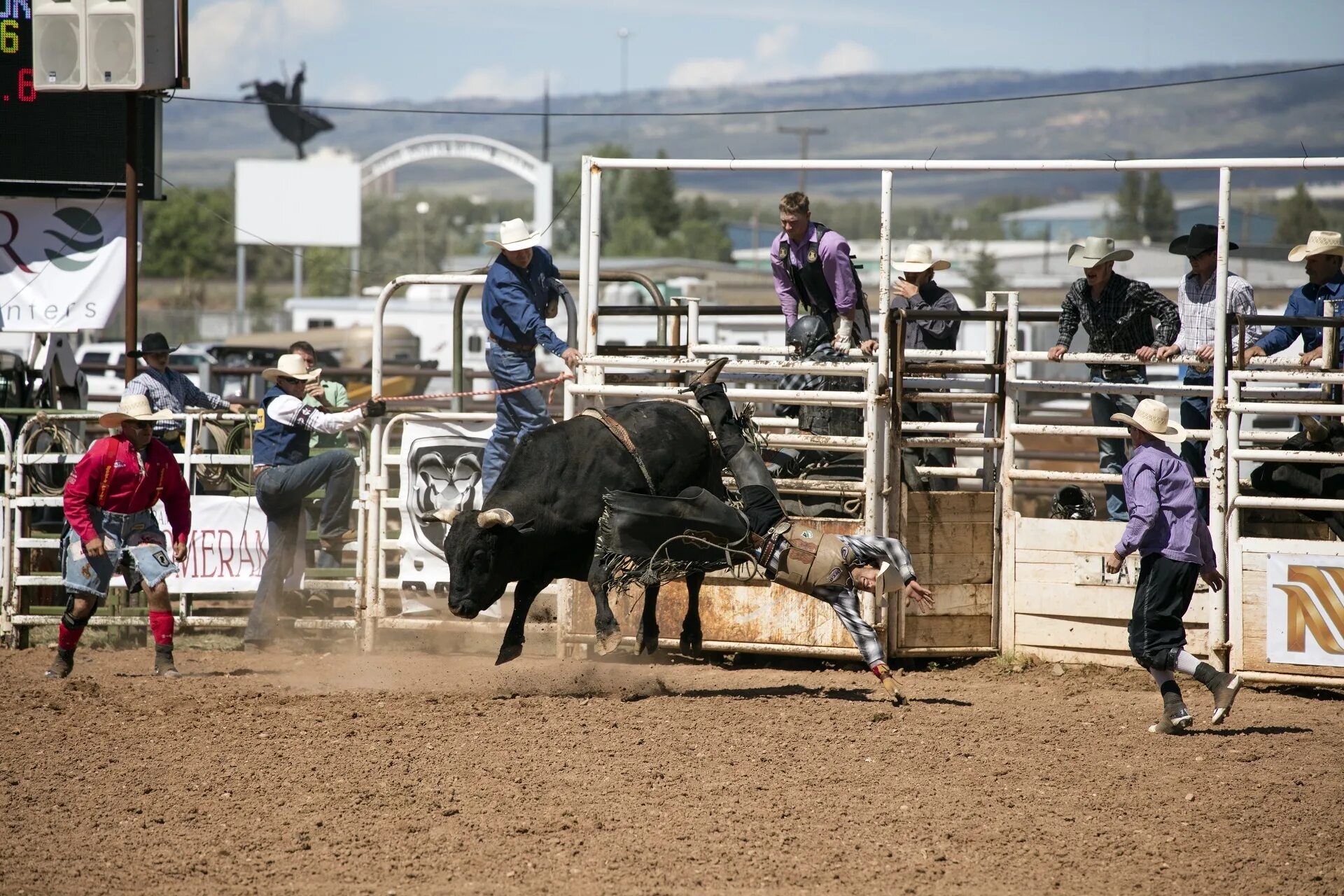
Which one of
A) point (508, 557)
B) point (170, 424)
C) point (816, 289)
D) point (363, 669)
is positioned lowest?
point (363, 669)

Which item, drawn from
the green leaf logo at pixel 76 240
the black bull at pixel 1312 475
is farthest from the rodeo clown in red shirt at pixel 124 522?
the black bull at pixel 1312 475

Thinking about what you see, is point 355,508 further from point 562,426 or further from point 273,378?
point 562,426

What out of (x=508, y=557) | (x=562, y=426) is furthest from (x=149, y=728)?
(x=562, y=426)

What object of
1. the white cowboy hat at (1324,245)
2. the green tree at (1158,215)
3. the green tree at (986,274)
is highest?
the green tree at (1158,215)

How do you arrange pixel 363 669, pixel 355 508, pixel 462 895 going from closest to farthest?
pixel 462 895
pixel 363 669
pixel 355 508

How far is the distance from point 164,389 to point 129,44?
100 inches

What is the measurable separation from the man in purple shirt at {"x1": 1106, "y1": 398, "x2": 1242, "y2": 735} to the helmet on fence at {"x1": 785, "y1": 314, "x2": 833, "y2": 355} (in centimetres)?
253

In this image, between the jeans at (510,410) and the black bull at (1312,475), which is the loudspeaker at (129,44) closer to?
the jeans at (510,410)

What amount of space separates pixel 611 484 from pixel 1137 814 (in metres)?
3.43

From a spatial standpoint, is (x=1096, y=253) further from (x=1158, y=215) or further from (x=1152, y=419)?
(x=1158, y=215)

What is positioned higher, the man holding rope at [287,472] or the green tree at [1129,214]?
the green tree at [1129,214]

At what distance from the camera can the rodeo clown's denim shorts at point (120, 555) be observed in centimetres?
909

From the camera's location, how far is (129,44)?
10.6 meters

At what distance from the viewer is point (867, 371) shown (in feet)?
28.8
